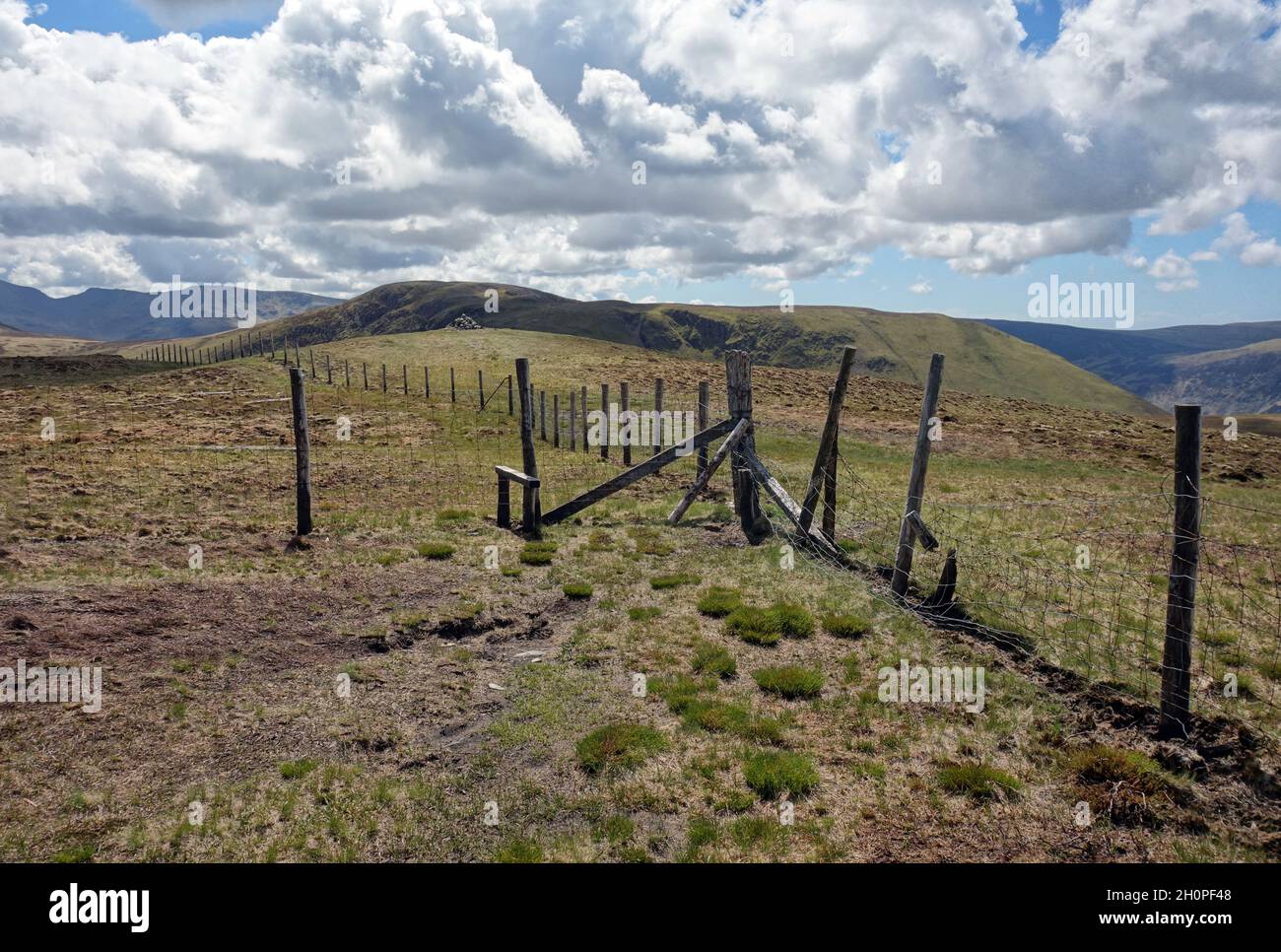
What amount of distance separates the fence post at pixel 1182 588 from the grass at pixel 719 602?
553cm

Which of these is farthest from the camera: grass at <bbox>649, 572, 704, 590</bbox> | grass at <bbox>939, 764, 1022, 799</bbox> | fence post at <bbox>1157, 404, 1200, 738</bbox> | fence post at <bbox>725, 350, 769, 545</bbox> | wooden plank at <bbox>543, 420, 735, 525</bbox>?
wooden plank at <bbox>543, 420, 735, 525</bbox>

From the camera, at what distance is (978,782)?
6.75m

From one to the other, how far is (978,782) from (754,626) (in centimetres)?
413

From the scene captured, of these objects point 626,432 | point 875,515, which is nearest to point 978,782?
point 875,515

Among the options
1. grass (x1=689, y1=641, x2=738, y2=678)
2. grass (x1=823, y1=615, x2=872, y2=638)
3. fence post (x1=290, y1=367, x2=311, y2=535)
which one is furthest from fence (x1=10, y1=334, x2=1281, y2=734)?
grass (x1=689, y1=641, x2=738, y2=678)

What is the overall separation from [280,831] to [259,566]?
7374 millimetres

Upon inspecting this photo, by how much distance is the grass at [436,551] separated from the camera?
1388 cm

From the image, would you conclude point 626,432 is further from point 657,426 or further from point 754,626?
point 754,626

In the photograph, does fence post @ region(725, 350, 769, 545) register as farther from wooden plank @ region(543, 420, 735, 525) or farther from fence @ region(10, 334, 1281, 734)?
wooden plank @ region(543, 420, 735, 525)

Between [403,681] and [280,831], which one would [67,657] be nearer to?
[403,681]

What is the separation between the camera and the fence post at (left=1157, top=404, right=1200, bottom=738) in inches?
281

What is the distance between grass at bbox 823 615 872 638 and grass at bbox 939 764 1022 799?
338cm
